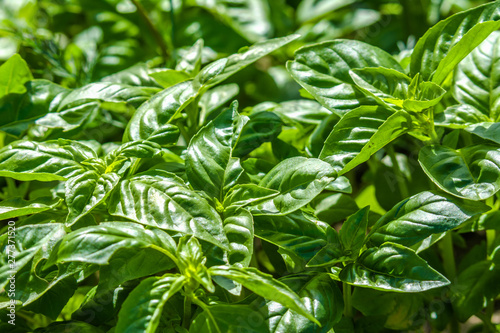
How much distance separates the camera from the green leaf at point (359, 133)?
2.68 ft

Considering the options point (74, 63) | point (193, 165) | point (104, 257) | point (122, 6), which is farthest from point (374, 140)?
point (122, 6)

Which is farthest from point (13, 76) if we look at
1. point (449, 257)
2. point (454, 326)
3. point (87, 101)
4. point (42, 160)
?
point (454, 326)

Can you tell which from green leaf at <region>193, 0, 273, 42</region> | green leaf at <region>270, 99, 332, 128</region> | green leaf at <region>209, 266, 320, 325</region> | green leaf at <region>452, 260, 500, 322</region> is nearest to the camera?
green leaf at <region>209, 266, 320, 325</region>

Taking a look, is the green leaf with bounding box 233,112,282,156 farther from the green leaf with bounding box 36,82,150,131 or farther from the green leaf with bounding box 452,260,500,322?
the green leaf with bounding box 452,260,500,322

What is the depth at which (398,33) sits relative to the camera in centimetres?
167

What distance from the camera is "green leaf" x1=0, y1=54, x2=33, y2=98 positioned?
1.06 m

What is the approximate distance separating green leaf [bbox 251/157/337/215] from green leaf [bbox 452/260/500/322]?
420 millimetres

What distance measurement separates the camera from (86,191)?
2.58ft

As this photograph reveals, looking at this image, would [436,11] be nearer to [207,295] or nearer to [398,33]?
[398,33]

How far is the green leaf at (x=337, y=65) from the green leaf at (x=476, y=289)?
0.39 metres

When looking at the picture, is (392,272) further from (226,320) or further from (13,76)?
(13,76)

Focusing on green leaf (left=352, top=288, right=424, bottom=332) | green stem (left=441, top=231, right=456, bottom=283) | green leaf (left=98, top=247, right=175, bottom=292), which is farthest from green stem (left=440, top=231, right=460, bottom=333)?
green leaf (left=98, top=247, right=175, bottom=292)

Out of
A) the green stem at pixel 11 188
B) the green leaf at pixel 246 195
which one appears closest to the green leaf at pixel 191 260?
the green leaf at pixel 246 195

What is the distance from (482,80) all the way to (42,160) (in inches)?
33.3
